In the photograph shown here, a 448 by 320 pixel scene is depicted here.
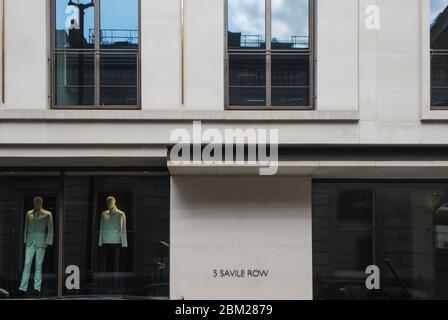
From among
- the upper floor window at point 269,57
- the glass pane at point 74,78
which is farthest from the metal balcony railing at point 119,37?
the upper floor window at point 269,57

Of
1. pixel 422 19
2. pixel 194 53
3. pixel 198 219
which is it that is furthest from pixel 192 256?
pixel 422 19

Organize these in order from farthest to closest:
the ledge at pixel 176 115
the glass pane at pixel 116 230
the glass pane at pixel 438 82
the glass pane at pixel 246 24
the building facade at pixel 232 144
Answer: the glass pane at pixel 116 230 < the glass pane at pixel 246 24 < the glass pane at pixel 438 82 < the building facade at pixel 232 144 < the ledge at pixel 176 115

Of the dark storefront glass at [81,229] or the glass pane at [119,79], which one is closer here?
the glass pane at [119,79]

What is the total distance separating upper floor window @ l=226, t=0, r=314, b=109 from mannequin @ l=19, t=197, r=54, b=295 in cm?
414

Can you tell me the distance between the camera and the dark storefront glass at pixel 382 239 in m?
14.2

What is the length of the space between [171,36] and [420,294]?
264 inches

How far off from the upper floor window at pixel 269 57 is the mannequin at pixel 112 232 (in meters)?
3.00

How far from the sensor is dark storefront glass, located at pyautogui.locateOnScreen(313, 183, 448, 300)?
14.2 metres

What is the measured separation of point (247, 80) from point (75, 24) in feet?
10.9

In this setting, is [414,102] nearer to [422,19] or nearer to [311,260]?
[422,19]

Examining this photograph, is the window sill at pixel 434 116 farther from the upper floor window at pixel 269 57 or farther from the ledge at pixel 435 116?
the upper floor window at pixel 269 57

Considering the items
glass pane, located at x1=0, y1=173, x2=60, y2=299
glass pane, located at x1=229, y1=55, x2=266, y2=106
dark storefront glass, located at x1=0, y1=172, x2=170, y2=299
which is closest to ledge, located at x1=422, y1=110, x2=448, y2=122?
glass pane, located at x1=229, y1=55, x2=266, y2=106

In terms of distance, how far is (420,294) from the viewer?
46.8ft

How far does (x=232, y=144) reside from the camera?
13117mm
